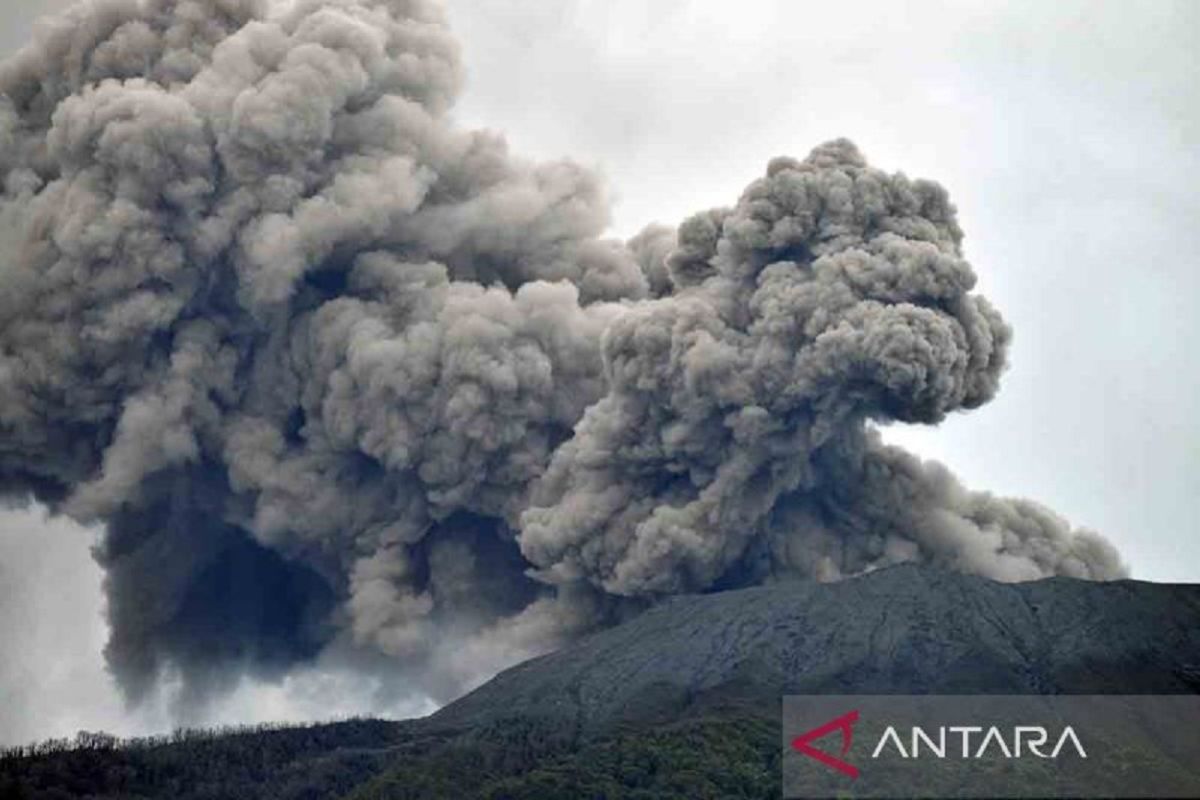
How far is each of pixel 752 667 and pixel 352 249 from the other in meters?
19.6

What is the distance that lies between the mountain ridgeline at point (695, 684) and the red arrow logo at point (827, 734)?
0.82 meters

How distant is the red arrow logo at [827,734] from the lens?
56.1m

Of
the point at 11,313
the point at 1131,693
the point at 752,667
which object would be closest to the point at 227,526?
the point at 11,313

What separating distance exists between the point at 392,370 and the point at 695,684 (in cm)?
1387

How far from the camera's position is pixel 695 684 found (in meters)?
67.2

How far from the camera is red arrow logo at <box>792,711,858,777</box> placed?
184 feet

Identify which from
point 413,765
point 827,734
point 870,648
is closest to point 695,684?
point 870,648

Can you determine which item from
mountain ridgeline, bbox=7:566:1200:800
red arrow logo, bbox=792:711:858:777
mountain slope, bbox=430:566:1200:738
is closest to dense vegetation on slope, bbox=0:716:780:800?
mountain ridgeline, bbox=7:566:1200:800

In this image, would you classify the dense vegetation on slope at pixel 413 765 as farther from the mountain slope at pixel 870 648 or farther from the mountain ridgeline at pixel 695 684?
the mountain slope at pixel 870 648

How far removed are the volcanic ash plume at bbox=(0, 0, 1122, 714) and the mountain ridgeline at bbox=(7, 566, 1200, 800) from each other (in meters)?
2.62

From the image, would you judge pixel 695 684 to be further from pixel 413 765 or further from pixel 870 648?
pixel 413 765

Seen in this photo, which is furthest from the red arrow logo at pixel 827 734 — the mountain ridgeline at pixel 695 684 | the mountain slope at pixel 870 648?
the mountain slope at pixel 870 648

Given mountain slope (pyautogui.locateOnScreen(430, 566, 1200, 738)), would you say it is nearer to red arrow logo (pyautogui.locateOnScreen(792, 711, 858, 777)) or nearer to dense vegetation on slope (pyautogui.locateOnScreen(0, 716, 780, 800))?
dense vegetation on slope (pyautogui.locateOnScreen(0, 716, 780, 800))

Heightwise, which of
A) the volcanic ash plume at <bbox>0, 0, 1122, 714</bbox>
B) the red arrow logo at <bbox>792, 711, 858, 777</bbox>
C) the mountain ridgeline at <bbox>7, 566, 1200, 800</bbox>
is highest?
the volcanic ash plume at <bbox>0, 0, 1122, 714</bbox>
